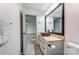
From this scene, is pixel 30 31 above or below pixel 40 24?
below

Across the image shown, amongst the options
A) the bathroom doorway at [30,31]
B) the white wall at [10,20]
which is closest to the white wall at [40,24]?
the bathroom doorway at [30,31]

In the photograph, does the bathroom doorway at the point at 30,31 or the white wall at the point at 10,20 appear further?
the bathroom doorway at the point at 30,31

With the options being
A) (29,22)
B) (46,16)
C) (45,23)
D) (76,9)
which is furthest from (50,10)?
(76,9)

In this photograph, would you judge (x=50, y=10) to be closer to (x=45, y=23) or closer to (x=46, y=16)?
(x=46, y=16)

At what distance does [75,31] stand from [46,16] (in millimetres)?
1856

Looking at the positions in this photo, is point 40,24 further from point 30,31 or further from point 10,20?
point 10,20

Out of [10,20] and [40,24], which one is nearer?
[10,20]

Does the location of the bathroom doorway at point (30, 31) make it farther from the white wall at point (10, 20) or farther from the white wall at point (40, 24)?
the white wall at point (10, 20)

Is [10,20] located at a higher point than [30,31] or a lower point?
higher

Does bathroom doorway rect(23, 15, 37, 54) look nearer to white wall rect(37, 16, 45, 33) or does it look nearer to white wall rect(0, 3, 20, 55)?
white wall rect(37, 16, 45, 33)

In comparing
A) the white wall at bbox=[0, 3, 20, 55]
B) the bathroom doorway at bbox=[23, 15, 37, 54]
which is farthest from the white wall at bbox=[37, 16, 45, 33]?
the white wall at bbox=[0, 3, 20, 55]

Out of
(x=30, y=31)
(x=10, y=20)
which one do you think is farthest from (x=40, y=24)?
(x=10, y=20)

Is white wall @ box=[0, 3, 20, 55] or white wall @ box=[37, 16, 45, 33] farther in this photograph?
white wall @ box=[37, 16, 45, 33]

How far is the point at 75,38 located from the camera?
1114 mm
